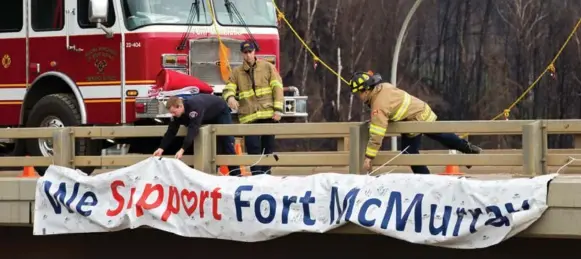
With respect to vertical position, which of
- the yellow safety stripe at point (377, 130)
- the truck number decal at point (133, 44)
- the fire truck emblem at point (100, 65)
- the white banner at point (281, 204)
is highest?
the truck number decal at point (133, 44)

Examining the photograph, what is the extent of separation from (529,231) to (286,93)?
247 inches

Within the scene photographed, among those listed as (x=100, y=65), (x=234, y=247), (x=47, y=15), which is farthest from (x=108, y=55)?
(x=234, y=247)

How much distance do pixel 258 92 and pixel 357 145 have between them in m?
2.13

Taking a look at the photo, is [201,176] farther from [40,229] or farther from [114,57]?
[114,57]

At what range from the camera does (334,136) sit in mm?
11766

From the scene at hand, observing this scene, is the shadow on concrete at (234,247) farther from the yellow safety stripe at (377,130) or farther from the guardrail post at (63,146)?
the yellow safety stripe at (377,130)

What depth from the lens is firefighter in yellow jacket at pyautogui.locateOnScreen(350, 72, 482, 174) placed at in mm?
11023

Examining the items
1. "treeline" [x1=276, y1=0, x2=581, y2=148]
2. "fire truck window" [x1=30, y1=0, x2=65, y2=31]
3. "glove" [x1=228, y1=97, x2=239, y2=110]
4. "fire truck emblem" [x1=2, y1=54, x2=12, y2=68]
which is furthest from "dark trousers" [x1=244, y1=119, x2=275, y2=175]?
"treeline" [x1=276, y1=0, x2=581, y2=148]

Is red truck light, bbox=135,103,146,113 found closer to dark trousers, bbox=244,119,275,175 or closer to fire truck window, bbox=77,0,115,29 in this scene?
fire truck window, bbox=77,0,115,29

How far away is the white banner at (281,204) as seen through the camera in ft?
33.0

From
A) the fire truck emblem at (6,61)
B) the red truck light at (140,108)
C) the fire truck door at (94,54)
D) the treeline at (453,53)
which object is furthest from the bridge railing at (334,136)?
the treeline at (453,53)

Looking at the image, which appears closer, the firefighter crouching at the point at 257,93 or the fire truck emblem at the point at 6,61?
the firefighter crouching at the point at 257,93

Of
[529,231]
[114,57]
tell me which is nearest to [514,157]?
[529,231]

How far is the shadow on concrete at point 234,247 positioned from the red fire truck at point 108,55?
120 cm
